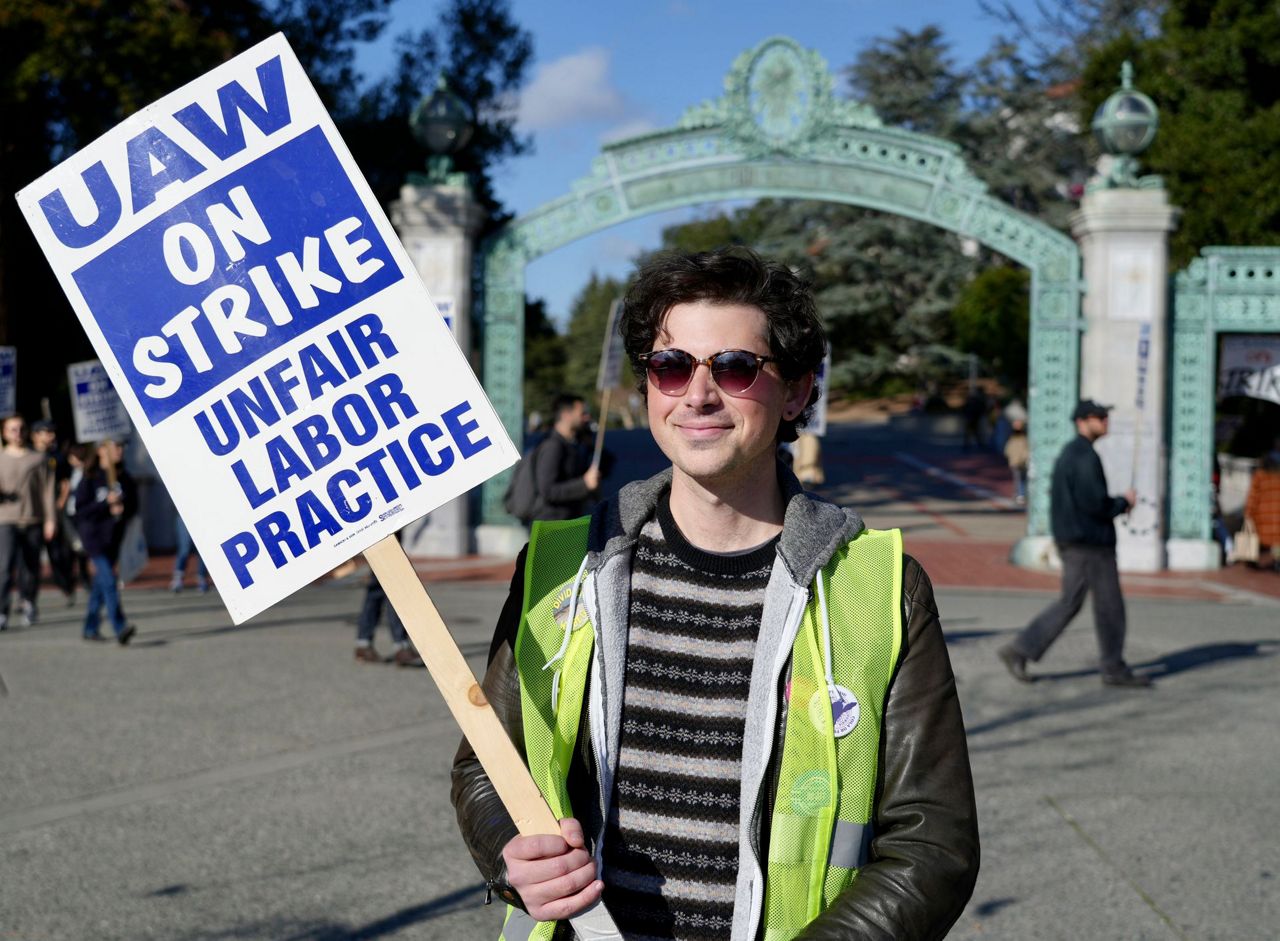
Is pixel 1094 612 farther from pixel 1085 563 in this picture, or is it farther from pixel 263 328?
pixel 263 328

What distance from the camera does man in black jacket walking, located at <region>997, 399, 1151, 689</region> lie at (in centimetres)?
912

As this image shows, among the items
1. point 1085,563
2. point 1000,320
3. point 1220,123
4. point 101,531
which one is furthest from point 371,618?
point 1000,320

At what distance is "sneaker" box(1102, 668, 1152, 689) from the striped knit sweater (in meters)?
7.48

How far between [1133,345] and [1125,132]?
8.03ft

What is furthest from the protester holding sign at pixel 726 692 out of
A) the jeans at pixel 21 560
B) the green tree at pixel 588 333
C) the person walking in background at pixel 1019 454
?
the green tree at pixel 588 333

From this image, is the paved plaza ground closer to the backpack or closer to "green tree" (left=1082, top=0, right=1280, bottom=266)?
the backpack

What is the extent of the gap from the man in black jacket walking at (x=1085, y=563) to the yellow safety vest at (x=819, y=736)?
286 inches

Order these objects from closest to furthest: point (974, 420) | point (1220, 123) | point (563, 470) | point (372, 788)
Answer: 1. point (372, 788)
2. point (563, 470)
3. point (1220, 123)
4. point (974, 420)

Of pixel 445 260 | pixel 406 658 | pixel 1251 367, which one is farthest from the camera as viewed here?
pixel 445 260

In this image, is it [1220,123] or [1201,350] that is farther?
[1220,123]

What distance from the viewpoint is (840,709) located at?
2.12 meters

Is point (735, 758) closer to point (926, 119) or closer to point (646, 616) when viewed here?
point (646, 616)

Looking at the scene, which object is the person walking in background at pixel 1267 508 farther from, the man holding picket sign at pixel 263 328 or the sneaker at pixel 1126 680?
the man holding picket sign at pixel 263 328

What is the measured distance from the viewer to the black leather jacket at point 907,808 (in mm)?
2033
